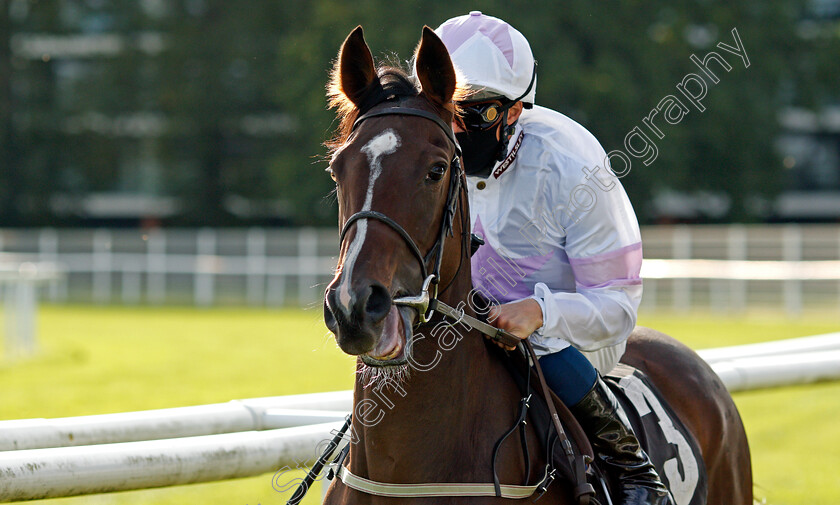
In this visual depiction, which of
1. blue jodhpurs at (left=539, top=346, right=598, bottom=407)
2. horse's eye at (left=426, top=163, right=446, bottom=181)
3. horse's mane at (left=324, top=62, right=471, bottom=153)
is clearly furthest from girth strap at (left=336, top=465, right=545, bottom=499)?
horse's mane at (left=324, top=62, right=471, bottom=153)

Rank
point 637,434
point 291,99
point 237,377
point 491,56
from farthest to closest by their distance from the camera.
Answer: point 291,99 → point 237,377 → point 637,434 → point 491,56

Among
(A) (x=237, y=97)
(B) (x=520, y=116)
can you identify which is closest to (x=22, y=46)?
(A) (x=237, y=97)

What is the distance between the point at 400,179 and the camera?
2.22 meters

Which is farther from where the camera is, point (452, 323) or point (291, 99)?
point (291, 99)

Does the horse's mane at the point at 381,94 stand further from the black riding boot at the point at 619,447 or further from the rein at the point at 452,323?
the black riding boot at the point at 619,447

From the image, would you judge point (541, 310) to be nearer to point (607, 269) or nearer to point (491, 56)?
point (607, 269)

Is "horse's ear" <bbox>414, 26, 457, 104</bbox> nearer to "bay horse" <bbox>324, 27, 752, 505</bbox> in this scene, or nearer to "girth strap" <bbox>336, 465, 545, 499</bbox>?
"bay horse" <bbox>324, 27, 752, 505</bbox>

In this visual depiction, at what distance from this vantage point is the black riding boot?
2699mm

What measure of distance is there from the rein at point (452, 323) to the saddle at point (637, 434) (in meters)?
0.02

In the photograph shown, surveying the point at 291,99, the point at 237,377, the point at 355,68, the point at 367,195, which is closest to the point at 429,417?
the point at 367,195

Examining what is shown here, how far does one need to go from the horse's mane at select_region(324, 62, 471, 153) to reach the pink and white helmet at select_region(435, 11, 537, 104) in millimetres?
128

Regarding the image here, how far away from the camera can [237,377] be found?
33.9 feet

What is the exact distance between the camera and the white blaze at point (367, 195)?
2.04m

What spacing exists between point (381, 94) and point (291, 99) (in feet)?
83.3
